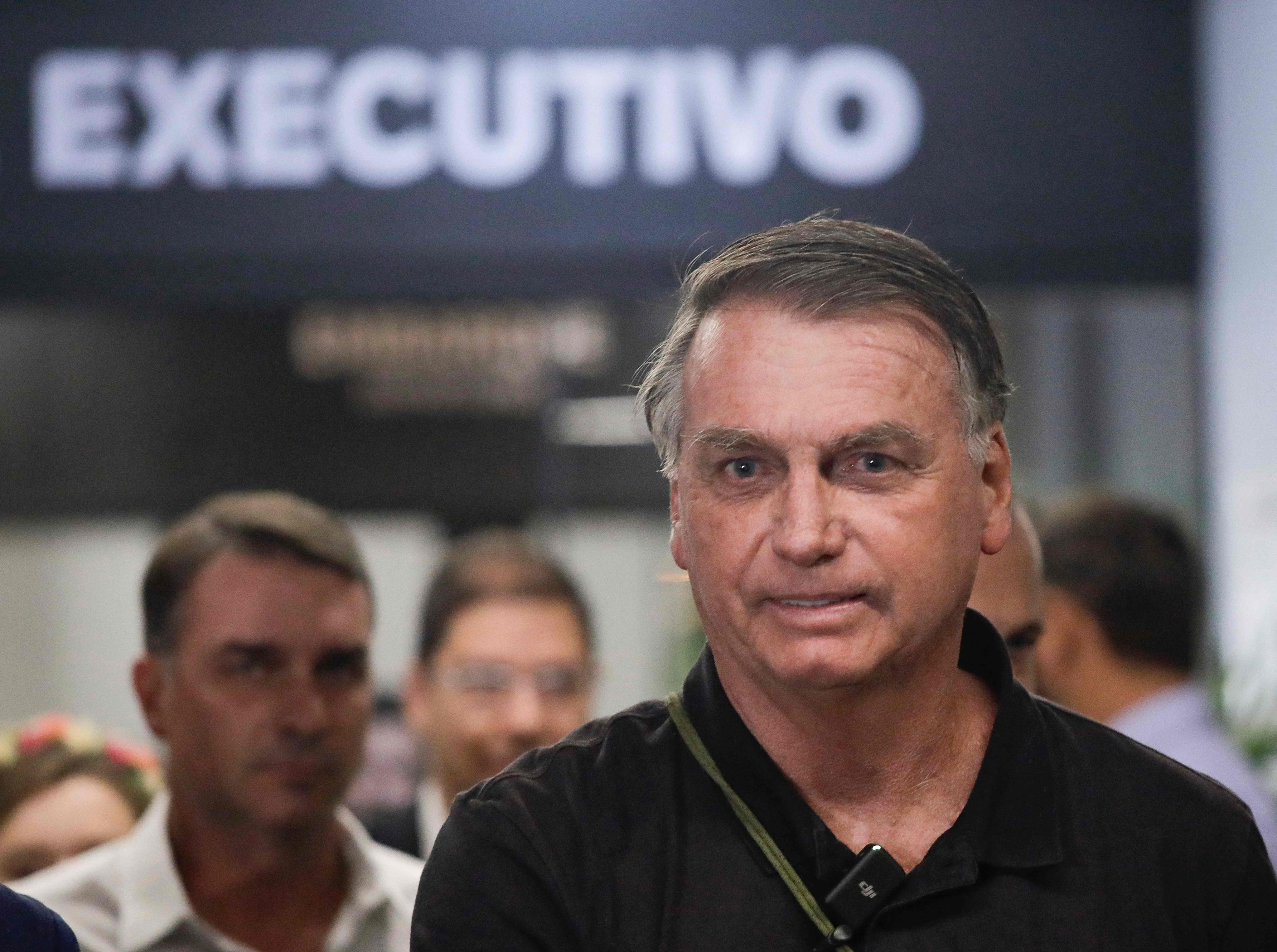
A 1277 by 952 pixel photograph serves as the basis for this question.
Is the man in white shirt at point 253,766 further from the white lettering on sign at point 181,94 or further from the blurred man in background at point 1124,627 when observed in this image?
the white lettering on sign at point 181,94

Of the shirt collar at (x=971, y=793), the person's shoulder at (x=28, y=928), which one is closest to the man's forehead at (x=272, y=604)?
the person's shoulder at (x=28, y=928)

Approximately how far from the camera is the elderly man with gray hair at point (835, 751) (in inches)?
46.6

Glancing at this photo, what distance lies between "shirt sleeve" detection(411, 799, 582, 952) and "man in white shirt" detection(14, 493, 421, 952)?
83cm

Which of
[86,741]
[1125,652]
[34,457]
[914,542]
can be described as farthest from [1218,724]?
[34,457]

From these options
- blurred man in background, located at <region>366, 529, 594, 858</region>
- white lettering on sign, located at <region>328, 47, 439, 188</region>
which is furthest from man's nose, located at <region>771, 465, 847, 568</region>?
white lettering on sign, located at <region>328, 47, 439, 188</region>

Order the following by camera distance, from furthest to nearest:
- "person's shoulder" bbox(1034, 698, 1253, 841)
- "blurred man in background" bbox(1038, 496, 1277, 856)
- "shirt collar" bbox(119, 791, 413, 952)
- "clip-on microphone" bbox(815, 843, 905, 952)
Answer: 1. "blurred man in background" bbox(1038, 496, 1277, 856)
2. "shirt collar" bbox(119, 791, 413, 952)
3. "person's shoulder" bbox(1034, 698, 1253, 841)
4. "clip-on microphone" bbox(815, 843, 905, 952)

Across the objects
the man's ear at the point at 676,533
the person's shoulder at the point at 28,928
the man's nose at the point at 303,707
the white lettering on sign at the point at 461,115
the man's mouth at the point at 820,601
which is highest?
the white lettering on sign at the point at 461,115

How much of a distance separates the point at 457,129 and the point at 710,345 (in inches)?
116

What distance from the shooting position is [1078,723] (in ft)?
4.46

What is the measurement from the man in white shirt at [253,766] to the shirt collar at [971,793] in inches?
32.3

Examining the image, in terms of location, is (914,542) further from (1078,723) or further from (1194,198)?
(1194,198)

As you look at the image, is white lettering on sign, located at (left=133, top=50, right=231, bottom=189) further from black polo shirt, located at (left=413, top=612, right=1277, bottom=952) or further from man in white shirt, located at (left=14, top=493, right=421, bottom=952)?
black polo shirt, located at (left=413, top=612, right=1277, bottom=952)

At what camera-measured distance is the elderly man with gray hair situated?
1184mm

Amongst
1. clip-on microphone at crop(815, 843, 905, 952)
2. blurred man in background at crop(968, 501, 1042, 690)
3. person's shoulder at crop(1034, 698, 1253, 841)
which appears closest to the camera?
clip-on microphone at crop(815, 843, 905, 952)
